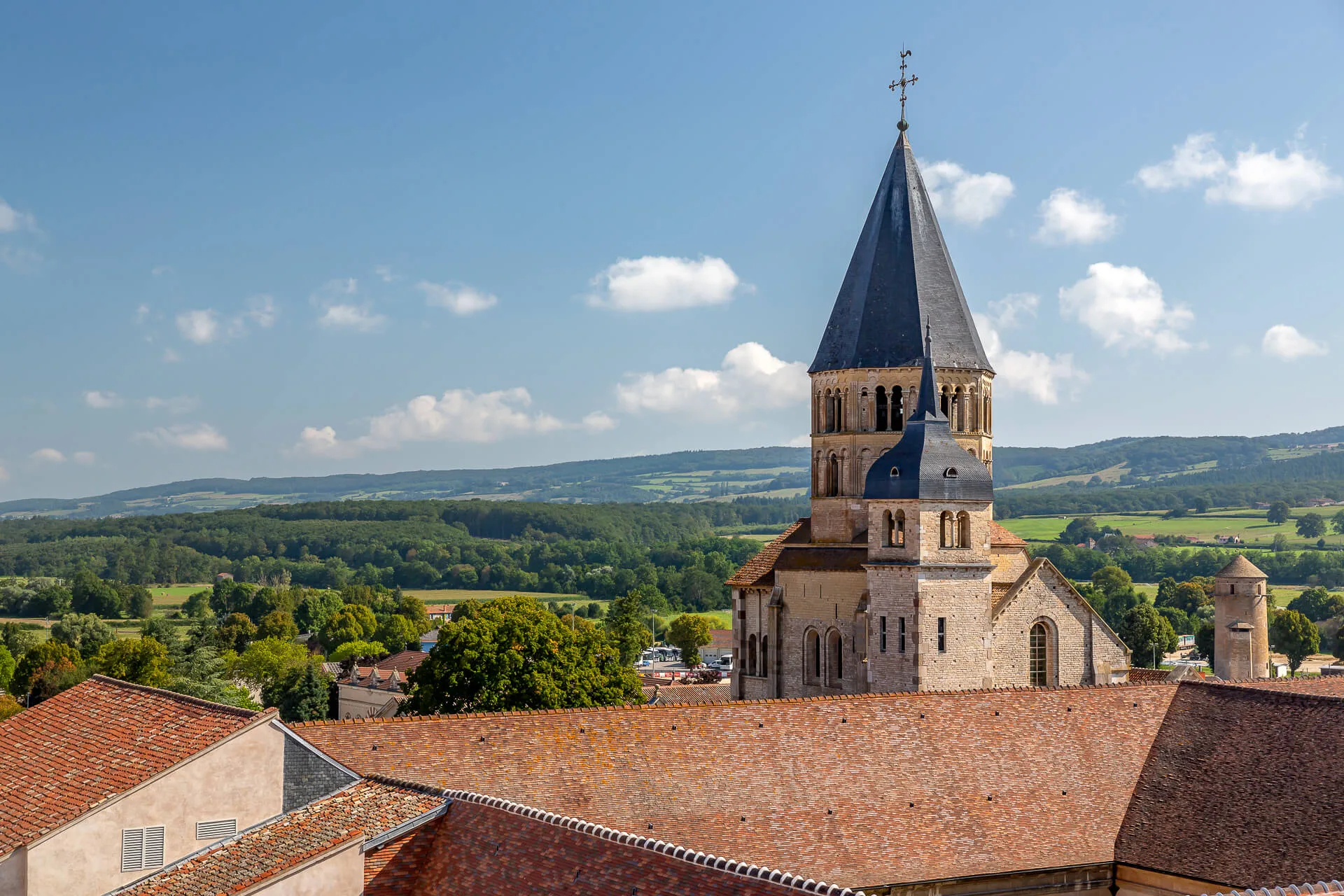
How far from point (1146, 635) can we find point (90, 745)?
94.9 m

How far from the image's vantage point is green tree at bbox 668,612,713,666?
129250mm

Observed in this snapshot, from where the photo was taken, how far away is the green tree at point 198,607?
551 feet

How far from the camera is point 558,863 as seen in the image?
20047 millimetres

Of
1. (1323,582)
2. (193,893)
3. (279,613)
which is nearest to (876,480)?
(193,893)

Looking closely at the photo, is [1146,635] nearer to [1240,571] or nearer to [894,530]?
[1240,571]

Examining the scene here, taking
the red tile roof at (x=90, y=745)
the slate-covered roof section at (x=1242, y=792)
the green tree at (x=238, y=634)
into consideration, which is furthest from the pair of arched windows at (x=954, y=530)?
the green tree at (x=238, y=634)

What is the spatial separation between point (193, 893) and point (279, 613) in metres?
125

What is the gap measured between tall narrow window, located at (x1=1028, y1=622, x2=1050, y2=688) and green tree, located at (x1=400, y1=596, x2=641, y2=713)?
44.6 ft

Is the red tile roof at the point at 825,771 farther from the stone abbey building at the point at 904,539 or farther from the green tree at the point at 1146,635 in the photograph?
the green tree at the point at 1146,635

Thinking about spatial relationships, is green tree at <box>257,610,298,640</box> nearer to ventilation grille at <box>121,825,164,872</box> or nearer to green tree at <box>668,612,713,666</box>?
green tree at <box>668,612,713,666</box>

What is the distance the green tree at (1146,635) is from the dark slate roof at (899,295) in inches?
2702

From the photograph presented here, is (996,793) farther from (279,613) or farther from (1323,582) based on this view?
(1323,582)

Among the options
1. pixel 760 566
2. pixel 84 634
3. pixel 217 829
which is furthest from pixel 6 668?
pixel 217 829

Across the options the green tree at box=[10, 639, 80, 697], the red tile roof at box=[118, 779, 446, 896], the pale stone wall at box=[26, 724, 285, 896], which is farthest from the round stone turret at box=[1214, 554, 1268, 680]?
the green tree at box=[10, 639, 80, 697]
